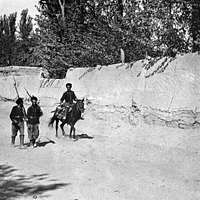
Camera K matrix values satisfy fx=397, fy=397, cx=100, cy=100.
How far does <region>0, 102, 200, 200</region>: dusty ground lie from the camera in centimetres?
672

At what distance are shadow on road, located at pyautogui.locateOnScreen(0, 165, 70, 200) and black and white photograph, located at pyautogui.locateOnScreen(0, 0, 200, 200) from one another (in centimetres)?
2

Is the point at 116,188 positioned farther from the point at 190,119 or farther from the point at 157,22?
the point at 157,22

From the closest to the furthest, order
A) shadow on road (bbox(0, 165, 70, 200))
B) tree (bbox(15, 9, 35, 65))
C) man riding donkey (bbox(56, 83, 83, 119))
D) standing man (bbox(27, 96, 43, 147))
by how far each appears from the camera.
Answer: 1. shadow on road (bbox(0, 165, 70, 200))
2. standing man (bbox(27, 96, 43, 147))
3. man riding donkey (bbox(56, 83, 83, 119))
4. tree (bbox(15, 9, 35, 65))

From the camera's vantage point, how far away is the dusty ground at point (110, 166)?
6.72 meters

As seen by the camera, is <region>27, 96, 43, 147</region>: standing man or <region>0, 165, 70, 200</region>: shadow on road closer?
<region>0, 165, 70, 200</region>: shadow on road

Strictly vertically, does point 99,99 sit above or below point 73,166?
above

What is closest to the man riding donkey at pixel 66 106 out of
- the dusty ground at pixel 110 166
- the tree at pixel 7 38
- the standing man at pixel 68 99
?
the standing man at pixel 68 99

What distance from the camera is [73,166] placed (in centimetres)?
878

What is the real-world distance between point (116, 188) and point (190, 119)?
5.34 m

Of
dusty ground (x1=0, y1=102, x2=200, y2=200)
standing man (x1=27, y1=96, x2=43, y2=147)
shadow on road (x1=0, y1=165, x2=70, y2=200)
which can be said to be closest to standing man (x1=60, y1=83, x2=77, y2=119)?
dusty ground (x1=0, y1=102, x2=200, y2=200)

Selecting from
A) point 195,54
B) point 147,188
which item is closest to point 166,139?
point 195,54

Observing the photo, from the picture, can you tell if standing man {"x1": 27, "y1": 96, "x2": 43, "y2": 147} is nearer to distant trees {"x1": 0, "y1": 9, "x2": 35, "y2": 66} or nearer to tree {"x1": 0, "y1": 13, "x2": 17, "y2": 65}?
distant trees {"x1": 0, "y1": 9, "x2": 35, "y2": 66}

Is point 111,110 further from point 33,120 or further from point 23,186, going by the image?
point 23,186

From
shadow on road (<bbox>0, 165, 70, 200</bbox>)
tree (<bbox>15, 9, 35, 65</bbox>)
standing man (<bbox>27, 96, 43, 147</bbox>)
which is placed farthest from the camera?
tree (<bbox>15, 9, 35, 65</bbox>)
